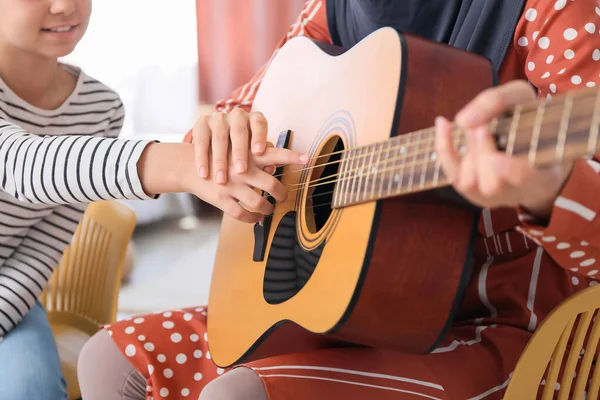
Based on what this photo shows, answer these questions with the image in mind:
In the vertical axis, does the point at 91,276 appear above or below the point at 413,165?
below

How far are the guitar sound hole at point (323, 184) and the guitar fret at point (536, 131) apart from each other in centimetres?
26

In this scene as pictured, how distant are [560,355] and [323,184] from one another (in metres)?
0.32

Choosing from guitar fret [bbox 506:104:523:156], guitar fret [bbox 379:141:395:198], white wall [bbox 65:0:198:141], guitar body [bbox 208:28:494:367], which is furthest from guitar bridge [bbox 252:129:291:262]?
white wall [bbox 65:0:198:141]

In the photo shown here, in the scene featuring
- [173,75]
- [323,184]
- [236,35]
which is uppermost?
[236,35]

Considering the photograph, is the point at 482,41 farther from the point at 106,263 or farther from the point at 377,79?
the point at 106,263

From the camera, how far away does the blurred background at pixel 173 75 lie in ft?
7.08

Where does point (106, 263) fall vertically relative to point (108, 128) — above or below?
below

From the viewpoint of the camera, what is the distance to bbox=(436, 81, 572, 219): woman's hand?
43cm

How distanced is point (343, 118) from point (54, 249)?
2.21ft

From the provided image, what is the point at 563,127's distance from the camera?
406 mm

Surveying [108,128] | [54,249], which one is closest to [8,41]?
[108,128]

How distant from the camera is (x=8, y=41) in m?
0.99

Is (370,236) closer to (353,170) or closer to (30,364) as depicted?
(353,170)

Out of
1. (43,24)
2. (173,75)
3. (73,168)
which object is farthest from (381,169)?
(173,75)
